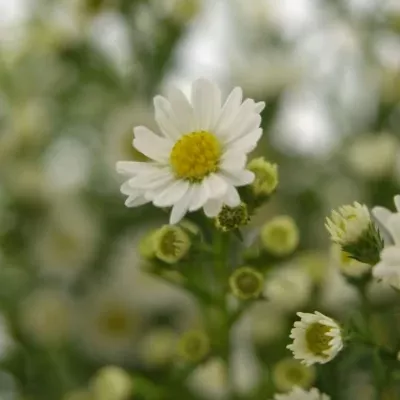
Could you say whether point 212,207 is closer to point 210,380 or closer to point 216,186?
point 216,186

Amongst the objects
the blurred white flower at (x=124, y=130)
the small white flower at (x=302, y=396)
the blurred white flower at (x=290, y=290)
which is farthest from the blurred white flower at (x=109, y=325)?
the small white flower at (x=302, y=396)

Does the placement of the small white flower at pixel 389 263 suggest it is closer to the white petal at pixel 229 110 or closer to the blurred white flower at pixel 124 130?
the white petal at pixel 229 110

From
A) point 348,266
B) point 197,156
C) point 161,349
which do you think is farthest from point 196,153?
point 161,349

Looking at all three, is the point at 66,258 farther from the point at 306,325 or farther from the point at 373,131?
the point at 306,325

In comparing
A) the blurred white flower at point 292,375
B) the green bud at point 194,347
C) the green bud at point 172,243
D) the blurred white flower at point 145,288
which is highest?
the green bud at point 172,243

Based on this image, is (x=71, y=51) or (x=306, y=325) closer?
(x=306, y=325)

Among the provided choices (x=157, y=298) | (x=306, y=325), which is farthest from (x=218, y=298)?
(x=157, y=298)
